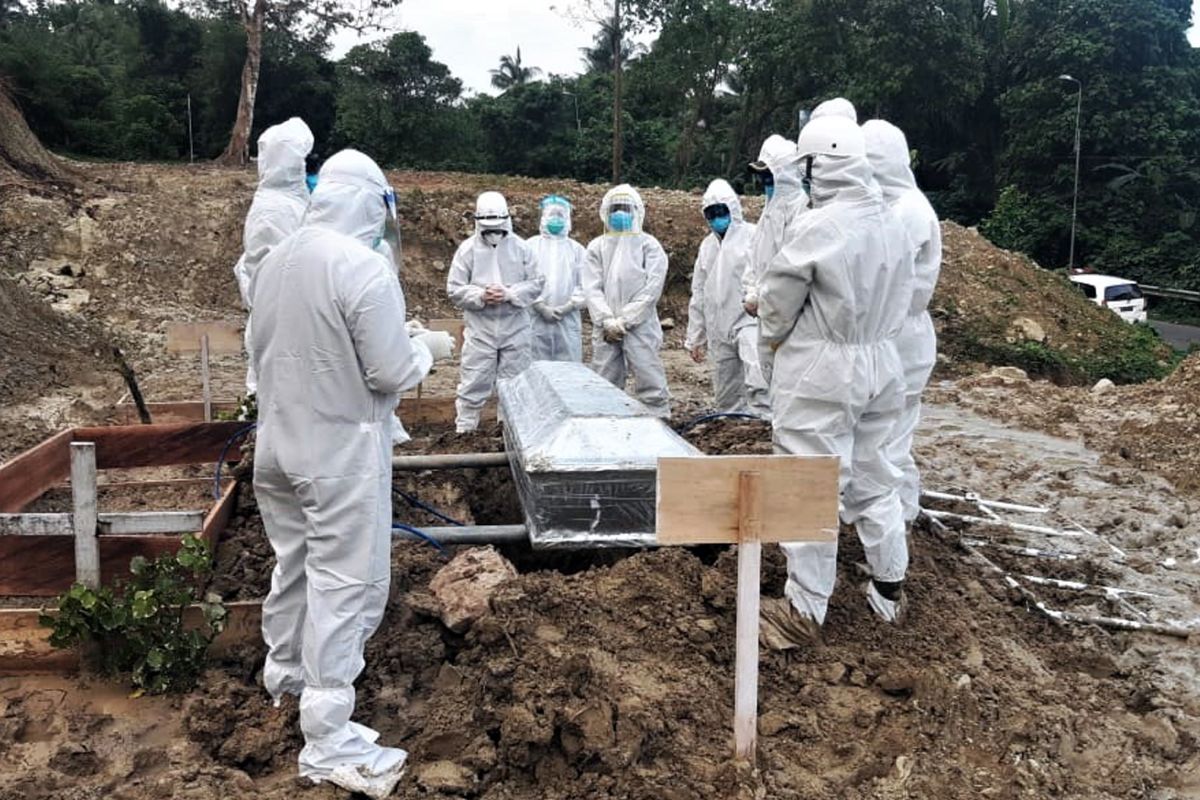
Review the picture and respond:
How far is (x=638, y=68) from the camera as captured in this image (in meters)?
29.9

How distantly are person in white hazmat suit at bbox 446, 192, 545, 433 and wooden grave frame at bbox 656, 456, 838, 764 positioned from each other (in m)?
4.47

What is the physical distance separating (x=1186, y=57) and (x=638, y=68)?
15111mm

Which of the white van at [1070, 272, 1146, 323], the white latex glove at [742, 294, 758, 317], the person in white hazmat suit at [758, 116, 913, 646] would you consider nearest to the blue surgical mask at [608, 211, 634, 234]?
the white latex glove at [742, 294, 758, 317]

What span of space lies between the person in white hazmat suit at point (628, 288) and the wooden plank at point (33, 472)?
3.83 metres

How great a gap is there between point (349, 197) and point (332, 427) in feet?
2.40

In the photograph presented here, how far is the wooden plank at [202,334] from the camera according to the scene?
7.51 metres

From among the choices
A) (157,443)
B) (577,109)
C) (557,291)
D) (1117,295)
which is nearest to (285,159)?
(157,443)

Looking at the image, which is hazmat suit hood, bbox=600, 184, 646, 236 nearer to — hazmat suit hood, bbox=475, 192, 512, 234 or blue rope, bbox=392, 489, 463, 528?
hazmat suit hood, bbox=475, 192, 512, 234

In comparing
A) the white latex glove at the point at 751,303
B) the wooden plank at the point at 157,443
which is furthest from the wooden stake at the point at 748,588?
the wooden plank at the point at 157,443

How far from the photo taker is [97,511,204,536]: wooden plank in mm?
3705

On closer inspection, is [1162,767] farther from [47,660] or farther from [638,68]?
[638,68]

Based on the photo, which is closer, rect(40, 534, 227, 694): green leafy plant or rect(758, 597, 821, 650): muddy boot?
rect(40, 534, 227, 694): green leafy plant

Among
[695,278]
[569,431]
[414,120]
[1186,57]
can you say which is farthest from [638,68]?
[569,431]

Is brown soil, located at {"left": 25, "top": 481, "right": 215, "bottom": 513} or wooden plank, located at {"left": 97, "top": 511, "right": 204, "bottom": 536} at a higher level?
wooden plank, located at {"left": 97, "top": 511, "right": 204, "bottom": 536}
